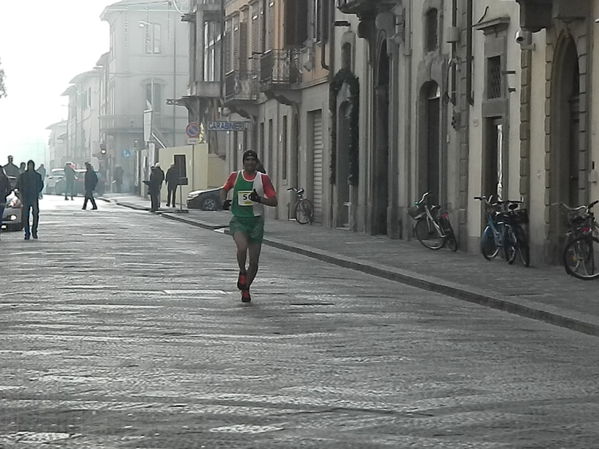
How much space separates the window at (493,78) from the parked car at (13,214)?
15.3 meters

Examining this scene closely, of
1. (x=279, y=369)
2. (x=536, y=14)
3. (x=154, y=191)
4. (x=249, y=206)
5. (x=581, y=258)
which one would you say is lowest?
(x=279, y=369)

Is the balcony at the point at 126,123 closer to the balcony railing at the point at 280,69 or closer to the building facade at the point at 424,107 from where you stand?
the building facade at the point at 424,107

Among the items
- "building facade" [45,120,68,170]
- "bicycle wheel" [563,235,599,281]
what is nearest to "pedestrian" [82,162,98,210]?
"bicycle wheel" [563,235,599,281]

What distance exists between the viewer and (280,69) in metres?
47.3

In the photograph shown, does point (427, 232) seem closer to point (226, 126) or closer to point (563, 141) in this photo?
point (563, 141)

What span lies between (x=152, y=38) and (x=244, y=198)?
8545cm

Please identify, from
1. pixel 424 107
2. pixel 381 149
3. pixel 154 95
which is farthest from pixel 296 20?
pixel 154 95

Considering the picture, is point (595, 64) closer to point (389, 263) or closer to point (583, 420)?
point (389, 263)

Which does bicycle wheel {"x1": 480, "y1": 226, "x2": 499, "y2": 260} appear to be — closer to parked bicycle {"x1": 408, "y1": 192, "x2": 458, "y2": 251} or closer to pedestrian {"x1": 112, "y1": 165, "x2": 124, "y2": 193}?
parked bicycle {"x1": 408, "y1": 192, "x2": 458, "y2": 251}

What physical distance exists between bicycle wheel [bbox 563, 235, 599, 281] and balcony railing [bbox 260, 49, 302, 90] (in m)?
24.5

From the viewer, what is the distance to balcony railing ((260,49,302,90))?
152ft

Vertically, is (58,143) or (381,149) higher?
(58,143)

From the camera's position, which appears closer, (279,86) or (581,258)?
(581,258)

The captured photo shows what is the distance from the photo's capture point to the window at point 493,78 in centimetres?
2794
